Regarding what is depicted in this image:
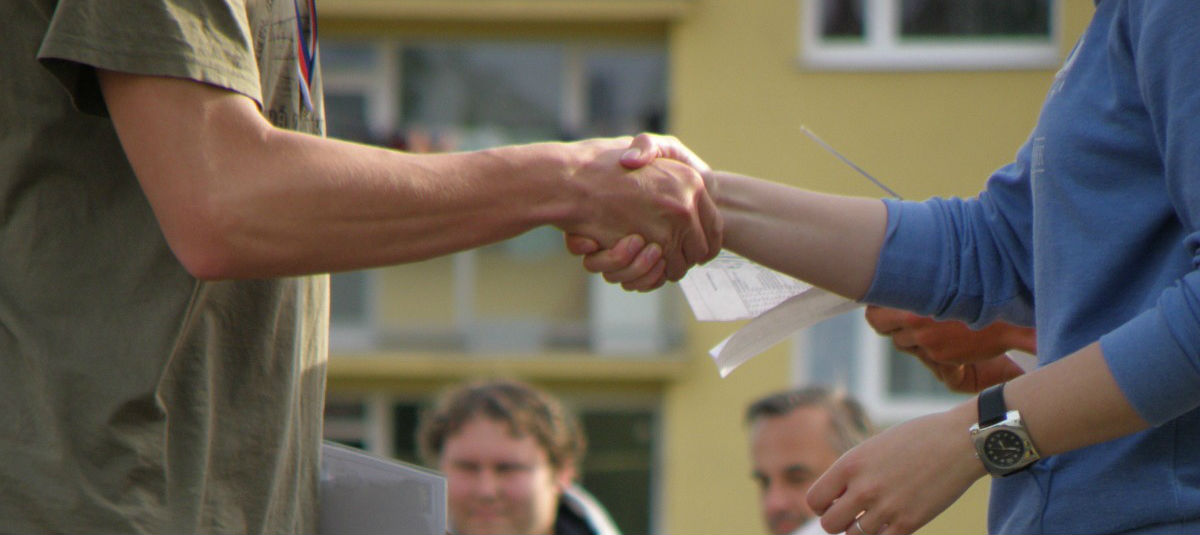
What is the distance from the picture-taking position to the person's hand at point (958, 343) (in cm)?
230

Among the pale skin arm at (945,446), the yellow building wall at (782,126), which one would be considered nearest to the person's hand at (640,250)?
the pale skin arm at (945,446)

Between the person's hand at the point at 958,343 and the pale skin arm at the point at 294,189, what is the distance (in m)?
0.73

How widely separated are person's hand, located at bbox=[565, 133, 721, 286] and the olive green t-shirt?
63cm

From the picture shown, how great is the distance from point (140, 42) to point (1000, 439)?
951 mm

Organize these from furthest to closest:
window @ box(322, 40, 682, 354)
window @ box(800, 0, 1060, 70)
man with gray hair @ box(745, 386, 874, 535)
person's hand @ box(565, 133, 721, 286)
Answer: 1. window @ box(322, 40, 682, 354)
2. window @ box(800, 0, 1060, 70)
3. man with gray hair @ box(745, 386, 874, 535)
4. person's hand @ box(565, 133, 721, 286)

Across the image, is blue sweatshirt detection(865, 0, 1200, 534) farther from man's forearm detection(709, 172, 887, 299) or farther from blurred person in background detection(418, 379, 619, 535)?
blurred person in background detection(418, 379, 619, 535)

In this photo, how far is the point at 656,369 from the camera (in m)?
12.4

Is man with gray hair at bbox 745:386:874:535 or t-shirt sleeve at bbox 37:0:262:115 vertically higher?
t-shirt sleeve at bbox 37:0:262:115

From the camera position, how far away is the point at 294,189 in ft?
5.21

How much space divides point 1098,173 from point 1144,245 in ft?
0.29

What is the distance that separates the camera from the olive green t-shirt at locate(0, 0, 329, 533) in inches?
59.5

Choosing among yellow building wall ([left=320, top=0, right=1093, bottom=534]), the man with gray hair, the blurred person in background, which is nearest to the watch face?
the man with gray hair

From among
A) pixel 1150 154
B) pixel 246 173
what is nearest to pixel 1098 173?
pixel 1150 154

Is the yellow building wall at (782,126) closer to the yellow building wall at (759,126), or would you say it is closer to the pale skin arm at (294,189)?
the yellow building wall at (759,126)
